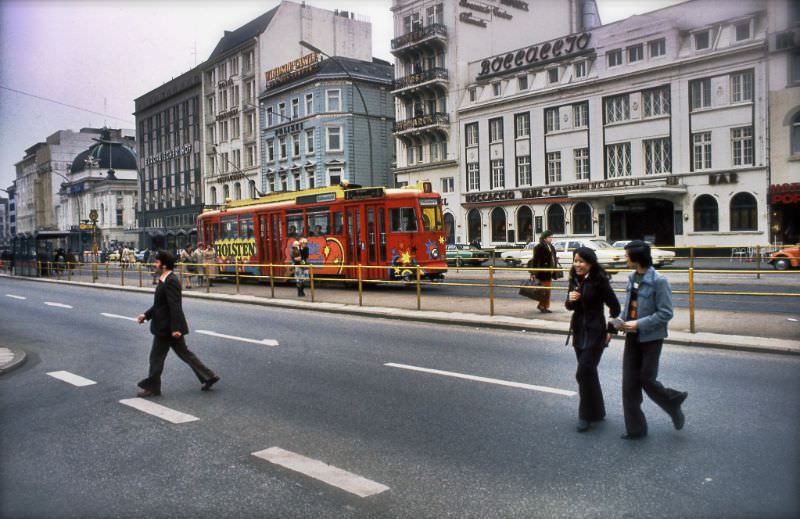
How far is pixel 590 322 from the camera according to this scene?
614 centimetres

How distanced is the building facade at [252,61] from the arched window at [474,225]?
2415 cm

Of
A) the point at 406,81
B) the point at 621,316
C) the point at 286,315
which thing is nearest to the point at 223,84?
the point at 406,81

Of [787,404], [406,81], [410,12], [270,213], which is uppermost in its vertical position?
[410,12]

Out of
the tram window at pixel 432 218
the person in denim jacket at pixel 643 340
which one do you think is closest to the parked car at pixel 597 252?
the tram window at pixel 432 218

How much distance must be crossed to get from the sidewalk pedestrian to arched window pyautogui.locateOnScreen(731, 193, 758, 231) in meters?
24.5

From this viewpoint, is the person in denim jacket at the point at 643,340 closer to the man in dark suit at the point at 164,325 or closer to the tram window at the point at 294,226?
the man in dark suit at the point at 164,325

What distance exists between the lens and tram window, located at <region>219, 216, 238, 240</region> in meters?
28.5

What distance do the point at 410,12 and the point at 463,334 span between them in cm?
4461

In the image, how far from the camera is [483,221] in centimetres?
4950

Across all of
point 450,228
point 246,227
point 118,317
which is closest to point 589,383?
point 118,317

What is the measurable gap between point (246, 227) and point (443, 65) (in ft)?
93.9

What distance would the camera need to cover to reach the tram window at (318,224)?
932 inches

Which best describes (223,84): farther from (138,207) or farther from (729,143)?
(729,143)

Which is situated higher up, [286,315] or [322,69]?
Answer: [322,69]
